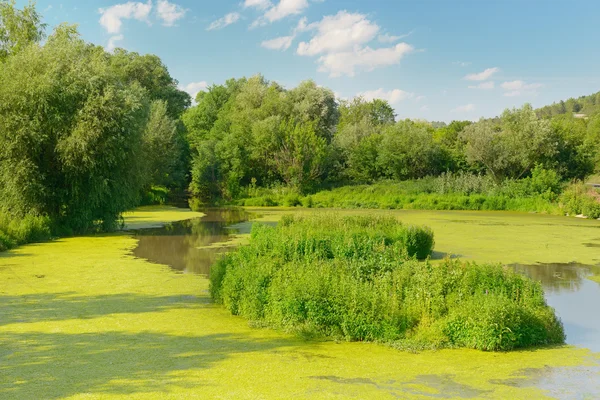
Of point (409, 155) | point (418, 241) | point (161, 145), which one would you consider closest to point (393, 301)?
point (418, 241)

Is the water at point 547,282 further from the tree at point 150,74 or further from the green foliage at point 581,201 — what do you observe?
the tree at point 150,74

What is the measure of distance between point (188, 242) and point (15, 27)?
1528cm

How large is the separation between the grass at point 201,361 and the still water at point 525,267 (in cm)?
190

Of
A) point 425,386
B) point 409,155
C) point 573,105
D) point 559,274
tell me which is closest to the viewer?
point 425,386

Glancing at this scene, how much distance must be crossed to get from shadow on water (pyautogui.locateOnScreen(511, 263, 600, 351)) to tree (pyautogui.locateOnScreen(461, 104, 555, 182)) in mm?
27018

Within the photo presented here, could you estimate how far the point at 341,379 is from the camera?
657cm

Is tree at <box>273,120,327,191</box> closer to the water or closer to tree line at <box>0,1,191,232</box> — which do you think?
the water

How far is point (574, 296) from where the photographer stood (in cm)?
1164

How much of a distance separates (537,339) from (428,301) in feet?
5.48

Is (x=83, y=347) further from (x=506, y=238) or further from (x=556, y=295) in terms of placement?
(x=506, y=238)

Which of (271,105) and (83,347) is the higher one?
(271,105)

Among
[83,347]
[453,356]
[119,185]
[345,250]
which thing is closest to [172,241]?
[119,185]

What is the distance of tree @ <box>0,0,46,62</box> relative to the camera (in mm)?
25938

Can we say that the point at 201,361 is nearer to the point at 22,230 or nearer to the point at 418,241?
the point at 418,241
